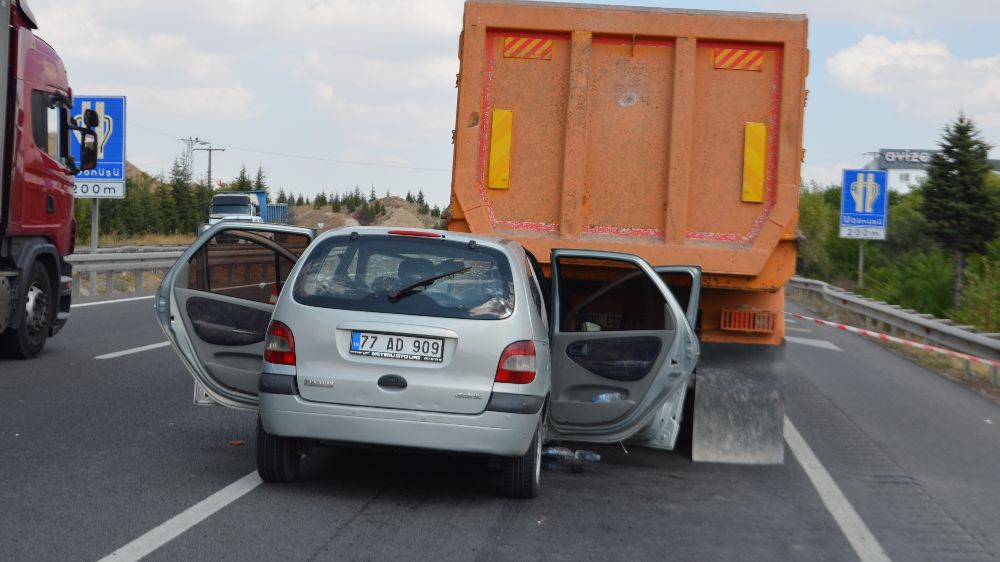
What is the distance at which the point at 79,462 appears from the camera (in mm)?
7379

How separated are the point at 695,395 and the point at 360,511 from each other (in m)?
3.21

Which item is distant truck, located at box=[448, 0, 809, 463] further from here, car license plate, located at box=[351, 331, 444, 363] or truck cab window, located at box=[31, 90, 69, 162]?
truck cab window, located at box=[31, 90, 69, 162]

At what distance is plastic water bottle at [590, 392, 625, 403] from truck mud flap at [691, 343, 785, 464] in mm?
1270

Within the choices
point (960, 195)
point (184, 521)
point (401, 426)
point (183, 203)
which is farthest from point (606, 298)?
point (183, 203)

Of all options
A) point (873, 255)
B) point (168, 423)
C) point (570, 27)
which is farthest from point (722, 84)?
point (873, 255)

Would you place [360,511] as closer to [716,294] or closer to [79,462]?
[79,462]

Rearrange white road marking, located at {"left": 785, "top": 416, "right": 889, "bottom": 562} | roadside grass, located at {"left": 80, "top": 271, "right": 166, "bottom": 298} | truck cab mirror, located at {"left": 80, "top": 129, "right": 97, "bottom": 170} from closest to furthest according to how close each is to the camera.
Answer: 1. white road marking, located at {"left": 785, "top": 416, "right": 889, "bottom": 562}
2. truck cab mirror, located at {"left": 80, "top": 129, "right": 97, "bottom": 170}
3. roadside grass, located at {"left": 80, "top": 271, "right": 166, "bottom": 298}

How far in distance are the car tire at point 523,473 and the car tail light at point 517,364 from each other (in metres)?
0.36

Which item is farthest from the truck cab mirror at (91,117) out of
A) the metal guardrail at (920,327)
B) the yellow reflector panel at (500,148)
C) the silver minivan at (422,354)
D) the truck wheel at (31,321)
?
the metal guardrail at (920,327)

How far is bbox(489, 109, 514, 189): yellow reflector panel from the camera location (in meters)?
8.91

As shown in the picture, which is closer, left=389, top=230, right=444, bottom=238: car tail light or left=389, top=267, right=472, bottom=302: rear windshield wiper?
left=389, top=267, right=472, bottom=302: rear windshield wiper

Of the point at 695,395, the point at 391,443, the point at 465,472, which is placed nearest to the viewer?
the point at 391,443

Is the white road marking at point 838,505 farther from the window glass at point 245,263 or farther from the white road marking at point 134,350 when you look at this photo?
the white road marking at point 134,350

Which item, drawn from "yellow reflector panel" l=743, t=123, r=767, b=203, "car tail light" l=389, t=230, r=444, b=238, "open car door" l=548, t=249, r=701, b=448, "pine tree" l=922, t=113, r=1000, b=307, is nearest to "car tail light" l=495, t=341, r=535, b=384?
"car tail light" l=389, t=230, r=444, b=238
